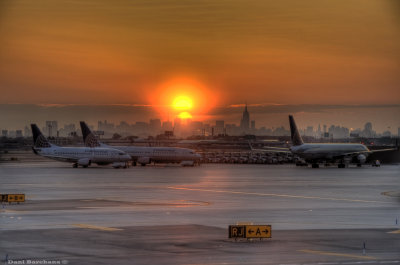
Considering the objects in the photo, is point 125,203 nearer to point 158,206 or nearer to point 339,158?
point 158,206

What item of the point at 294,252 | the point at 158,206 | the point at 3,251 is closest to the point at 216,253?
the point at 294,252

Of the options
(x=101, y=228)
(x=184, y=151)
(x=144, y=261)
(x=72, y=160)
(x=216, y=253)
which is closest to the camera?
(x=144, y=261)

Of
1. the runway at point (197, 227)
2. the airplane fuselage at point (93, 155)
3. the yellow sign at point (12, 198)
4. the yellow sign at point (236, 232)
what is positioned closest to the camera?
the runway at point (197, 227)

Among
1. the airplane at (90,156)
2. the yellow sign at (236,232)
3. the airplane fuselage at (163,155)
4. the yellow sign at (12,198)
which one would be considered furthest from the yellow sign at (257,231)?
the airplane fuselage at (163,155)

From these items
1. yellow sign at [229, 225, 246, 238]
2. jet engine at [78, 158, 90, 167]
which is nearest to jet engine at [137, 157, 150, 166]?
jet engine at [78, 158, 90, 167]

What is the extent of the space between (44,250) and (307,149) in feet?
422

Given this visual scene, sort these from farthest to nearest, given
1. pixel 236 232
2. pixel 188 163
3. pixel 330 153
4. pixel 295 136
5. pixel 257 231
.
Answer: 1. pixel 295 136
2. pixel 188 163
3. pixel 330 153
4. pixel 257 231
5. pixel 236 232

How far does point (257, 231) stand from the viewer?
36.6m

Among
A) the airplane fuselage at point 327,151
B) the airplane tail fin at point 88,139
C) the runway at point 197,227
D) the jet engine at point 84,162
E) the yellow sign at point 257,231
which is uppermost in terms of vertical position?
the airplane tail fin at point 88,139

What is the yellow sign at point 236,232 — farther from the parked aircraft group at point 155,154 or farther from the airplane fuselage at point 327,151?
the airplane fuselage at point 327,151

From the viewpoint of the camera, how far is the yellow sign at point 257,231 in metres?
36.4

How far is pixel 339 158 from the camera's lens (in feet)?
521

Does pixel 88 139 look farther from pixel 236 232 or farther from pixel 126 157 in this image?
pixel 236 232

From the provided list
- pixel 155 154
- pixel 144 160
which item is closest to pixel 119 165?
pixel 144 160
